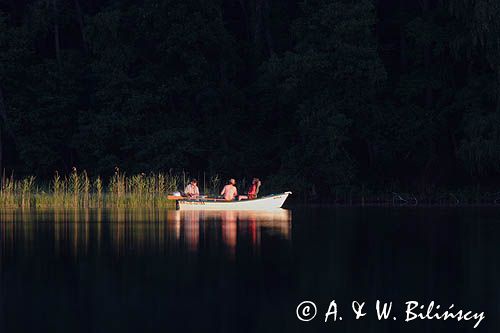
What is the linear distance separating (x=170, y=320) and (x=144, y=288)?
9.47 ft

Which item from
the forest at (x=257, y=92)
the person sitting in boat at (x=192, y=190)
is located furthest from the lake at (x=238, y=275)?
the forest at (x=257, y=92)

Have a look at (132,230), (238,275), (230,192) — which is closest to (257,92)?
(230,192)

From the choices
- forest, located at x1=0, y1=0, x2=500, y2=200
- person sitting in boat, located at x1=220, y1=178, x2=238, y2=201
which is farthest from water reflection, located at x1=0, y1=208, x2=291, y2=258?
forest, located at x1=0, y1=0, x2=500, y2=200

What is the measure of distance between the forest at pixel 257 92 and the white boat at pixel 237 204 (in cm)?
738

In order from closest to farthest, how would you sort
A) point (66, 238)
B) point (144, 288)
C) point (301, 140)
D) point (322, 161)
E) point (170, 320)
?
point (170, 320)
point (144, 288)
point (66, 238)
point (322, 161)
point (301, 140)

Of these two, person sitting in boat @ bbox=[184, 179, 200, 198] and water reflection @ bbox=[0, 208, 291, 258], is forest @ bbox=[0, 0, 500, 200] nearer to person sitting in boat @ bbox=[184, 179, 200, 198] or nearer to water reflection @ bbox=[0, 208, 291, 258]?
person sitting in boat @ bbox=[184, 179, 200, 198]

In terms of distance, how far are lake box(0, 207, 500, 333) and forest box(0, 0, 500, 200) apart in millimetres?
18681

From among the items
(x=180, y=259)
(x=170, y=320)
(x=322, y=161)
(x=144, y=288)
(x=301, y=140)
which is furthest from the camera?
(x=301, y=140)

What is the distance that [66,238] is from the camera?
984 inches

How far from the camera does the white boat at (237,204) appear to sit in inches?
1610

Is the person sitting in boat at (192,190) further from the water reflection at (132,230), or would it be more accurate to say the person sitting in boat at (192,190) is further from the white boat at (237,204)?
the water reflection at (132,230)

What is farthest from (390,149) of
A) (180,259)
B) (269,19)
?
(180,259)

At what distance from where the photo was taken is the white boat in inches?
1610

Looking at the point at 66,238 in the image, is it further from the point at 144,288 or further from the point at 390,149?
the point at 390,149
